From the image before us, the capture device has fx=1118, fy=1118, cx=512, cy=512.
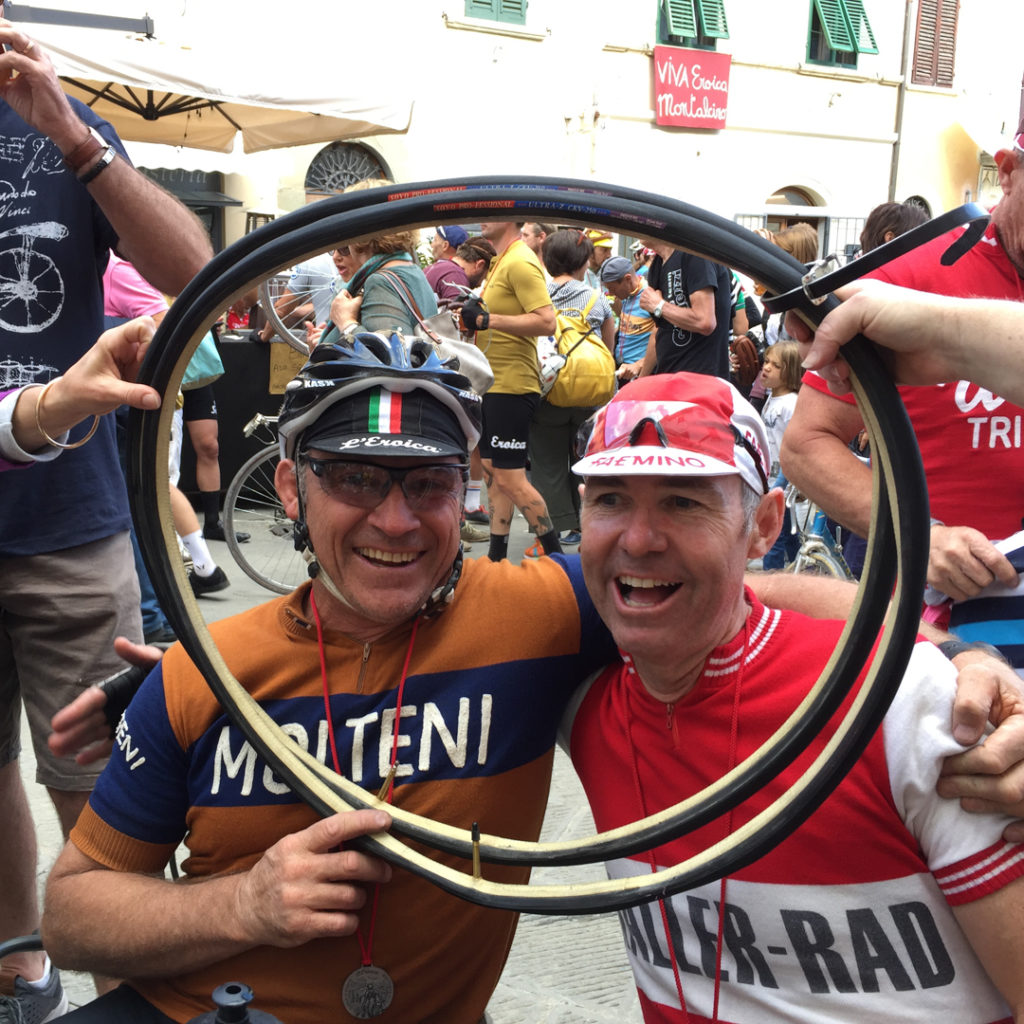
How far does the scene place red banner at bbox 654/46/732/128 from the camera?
56.7ft

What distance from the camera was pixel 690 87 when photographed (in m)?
17.5

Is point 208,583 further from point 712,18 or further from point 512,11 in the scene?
point 712,18

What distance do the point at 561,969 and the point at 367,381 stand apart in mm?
1905

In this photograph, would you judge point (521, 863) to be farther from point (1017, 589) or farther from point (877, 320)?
point (1017, 589)

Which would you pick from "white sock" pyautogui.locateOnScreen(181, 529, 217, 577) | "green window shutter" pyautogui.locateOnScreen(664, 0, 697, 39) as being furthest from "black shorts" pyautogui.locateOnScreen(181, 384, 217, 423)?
"green window shutter" pyautogui.locateOnScreen(664, 0, 697, 39)

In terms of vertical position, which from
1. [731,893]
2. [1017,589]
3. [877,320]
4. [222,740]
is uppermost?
[877,320]

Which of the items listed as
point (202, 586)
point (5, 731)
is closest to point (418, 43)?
point (202, 586)

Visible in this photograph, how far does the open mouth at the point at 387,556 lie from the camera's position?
174 cm

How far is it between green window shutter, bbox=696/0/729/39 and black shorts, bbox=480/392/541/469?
14074 millimetres

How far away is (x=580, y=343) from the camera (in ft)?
21.3

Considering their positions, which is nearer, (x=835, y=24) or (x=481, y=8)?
(x=481, y=8)

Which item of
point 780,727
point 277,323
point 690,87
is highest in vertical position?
point 690,87

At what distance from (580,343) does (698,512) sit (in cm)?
499

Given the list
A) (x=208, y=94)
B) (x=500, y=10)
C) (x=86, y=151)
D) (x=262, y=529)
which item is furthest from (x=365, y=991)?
(x=500, y=10)
